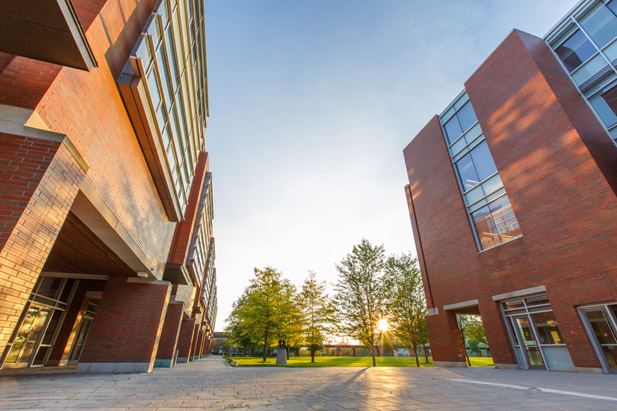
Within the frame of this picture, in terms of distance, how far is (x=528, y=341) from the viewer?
46.8ft

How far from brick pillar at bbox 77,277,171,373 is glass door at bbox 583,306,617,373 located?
62.7 ft

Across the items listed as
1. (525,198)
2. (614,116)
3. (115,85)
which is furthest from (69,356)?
(614,116)

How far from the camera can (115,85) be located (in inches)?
246

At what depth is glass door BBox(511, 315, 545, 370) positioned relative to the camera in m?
13.7

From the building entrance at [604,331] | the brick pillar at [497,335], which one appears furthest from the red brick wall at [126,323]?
the building entrance at [604,331]

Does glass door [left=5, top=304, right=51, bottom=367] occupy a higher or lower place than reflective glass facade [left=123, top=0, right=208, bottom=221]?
lower

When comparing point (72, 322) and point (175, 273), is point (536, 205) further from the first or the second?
point (72, 322)

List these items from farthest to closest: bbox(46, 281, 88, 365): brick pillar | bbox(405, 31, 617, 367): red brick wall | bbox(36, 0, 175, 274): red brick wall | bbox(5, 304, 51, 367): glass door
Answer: bbox(46, 281, 88, 365): brick pillar
bbox(405, 31, 617, 367): red brick wall
bbox(5, 304, 51, 367): glass door
bbox(36, 0, 175, 274): red brick wall

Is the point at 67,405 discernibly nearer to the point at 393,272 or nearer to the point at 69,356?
the point at 69,356

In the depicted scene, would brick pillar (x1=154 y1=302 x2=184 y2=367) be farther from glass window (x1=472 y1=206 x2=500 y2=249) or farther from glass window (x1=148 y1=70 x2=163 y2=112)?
glass window (x1=472 y1=206 x2=500 y2=249)

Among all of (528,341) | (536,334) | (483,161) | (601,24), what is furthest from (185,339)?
(601,24)

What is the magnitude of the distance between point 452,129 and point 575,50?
26.1 ft

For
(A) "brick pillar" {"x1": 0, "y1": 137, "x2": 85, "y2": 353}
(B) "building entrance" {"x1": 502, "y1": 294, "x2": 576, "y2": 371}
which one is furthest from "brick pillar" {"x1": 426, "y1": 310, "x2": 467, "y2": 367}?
(A) "brick pillar" {"x1": 0, "y1": 137, "x2": 85, "y2": 353}

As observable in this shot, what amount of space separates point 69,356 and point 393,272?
25253 millimetres
